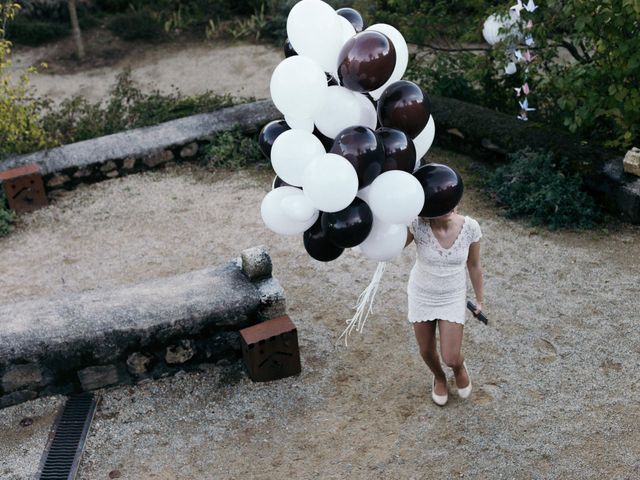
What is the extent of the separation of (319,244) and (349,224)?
0.36m

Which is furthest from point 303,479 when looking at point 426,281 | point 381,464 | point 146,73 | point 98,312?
point 146,73

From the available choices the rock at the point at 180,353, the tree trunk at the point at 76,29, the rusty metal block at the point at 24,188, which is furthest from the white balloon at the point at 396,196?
the tree trunk at the point at 76,29

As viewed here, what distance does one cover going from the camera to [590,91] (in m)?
6.96

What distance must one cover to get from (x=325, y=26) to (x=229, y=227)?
4.05 m

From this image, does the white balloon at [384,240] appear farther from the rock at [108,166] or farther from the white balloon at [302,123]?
the rock at [108,166]

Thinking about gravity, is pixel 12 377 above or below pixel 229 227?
above

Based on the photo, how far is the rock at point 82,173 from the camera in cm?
846

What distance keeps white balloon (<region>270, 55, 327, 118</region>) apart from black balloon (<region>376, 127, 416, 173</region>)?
37 cm

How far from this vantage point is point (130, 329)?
5.05m

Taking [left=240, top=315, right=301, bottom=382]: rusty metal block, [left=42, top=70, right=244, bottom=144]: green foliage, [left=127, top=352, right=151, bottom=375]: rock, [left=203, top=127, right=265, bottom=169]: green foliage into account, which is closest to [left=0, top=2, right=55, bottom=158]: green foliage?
[left=42, top=70, right=244, bottom=144]: green foliage

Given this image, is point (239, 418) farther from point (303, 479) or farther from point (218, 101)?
point (218, 101)

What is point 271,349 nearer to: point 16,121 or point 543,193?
point 543,193

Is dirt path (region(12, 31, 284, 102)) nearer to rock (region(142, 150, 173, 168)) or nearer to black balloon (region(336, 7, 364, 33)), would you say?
rock (region(142, 150, 173, 168))

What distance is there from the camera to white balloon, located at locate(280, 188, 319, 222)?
3.92 metres
